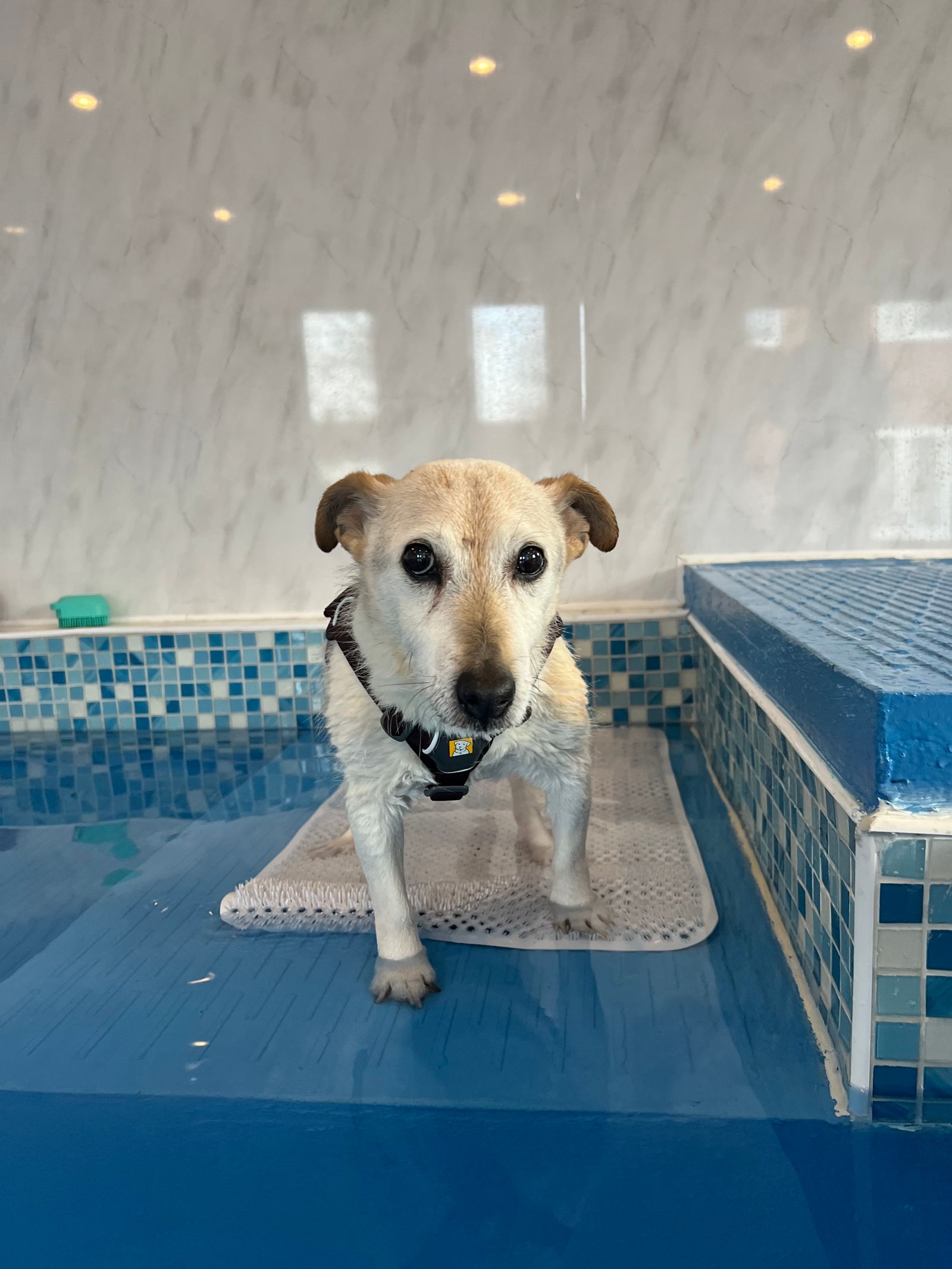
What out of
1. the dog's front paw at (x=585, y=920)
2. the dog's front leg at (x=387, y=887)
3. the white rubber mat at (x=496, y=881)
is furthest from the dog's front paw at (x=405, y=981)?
the dog's front paw at (x=585, y=920)

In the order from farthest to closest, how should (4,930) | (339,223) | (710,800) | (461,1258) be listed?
1. (339,223)
2. (710,800)
3. (4,930)
4. (461,1258)

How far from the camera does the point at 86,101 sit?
2.89 metres

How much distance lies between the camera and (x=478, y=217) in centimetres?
280

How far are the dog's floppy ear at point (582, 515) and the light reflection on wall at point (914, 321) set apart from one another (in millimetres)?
1821

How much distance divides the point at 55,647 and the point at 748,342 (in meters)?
2.52

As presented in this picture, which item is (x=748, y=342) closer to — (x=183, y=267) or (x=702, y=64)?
(x=702, y=64)

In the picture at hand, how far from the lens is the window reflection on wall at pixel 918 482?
274 cm

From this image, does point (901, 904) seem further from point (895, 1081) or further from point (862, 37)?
point (862, 37)

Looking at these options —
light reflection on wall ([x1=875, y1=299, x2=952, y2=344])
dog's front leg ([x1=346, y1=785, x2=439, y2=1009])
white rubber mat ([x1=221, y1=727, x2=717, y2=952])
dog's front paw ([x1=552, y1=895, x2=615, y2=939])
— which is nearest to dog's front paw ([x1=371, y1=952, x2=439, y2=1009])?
dog's front leg ([x1=346, y1=785, x2=439, y2=1009])

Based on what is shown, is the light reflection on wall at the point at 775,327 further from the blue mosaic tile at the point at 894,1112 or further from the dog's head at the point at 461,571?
the blue mosaic tile at the point at 894,1112

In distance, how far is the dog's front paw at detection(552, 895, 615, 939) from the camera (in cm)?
145

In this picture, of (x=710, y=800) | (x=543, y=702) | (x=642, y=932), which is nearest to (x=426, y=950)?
(x=642, y=932)

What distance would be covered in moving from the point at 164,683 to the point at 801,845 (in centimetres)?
233

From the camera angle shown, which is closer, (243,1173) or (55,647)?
(243,1173)
